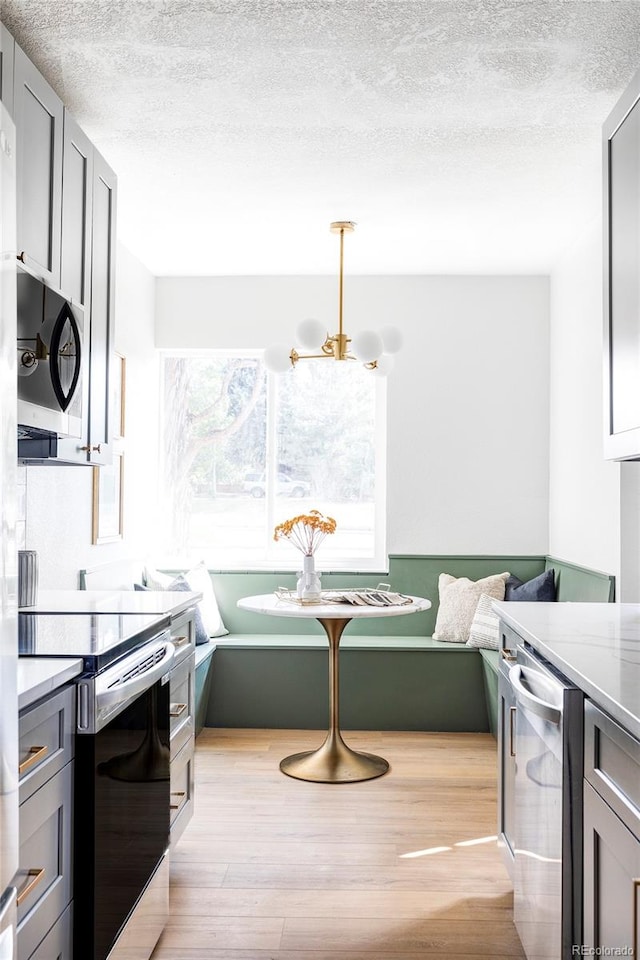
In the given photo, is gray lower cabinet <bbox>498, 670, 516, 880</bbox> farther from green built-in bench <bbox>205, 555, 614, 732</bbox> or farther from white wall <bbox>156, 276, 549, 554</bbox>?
white wall <bbox>156, 276, 549, 554</bbox>

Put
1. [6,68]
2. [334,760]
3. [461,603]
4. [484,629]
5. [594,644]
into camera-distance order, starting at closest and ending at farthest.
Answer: [594,644]
[6,68]
[334,760]
[484,629]
[461,603]

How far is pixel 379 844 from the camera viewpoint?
307cm

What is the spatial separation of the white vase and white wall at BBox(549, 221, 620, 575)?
4.39 feet

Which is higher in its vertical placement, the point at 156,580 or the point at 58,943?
the point at 156,580

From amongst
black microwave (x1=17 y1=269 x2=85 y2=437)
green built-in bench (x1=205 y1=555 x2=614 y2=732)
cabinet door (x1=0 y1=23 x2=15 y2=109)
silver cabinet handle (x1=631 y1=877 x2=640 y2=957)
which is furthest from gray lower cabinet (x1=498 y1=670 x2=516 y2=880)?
cabinet door (x1=0 y1=23 x2=15 y2=109)

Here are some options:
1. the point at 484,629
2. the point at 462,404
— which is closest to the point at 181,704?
the point at 484,629

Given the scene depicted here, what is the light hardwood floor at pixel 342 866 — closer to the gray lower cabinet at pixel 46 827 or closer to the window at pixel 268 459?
the gray lower cabinet at pixel 46 827

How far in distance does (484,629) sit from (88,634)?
284cm

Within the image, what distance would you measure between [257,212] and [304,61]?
1.50 m

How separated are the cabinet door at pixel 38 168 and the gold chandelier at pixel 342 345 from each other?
4.75ft

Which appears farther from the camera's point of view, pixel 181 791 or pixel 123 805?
pixel 181 791

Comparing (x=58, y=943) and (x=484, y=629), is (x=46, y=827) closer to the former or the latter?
(x=58, y=943)

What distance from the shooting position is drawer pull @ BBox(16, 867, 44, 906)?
4.97ft

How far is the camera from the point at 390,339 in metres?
3.96
